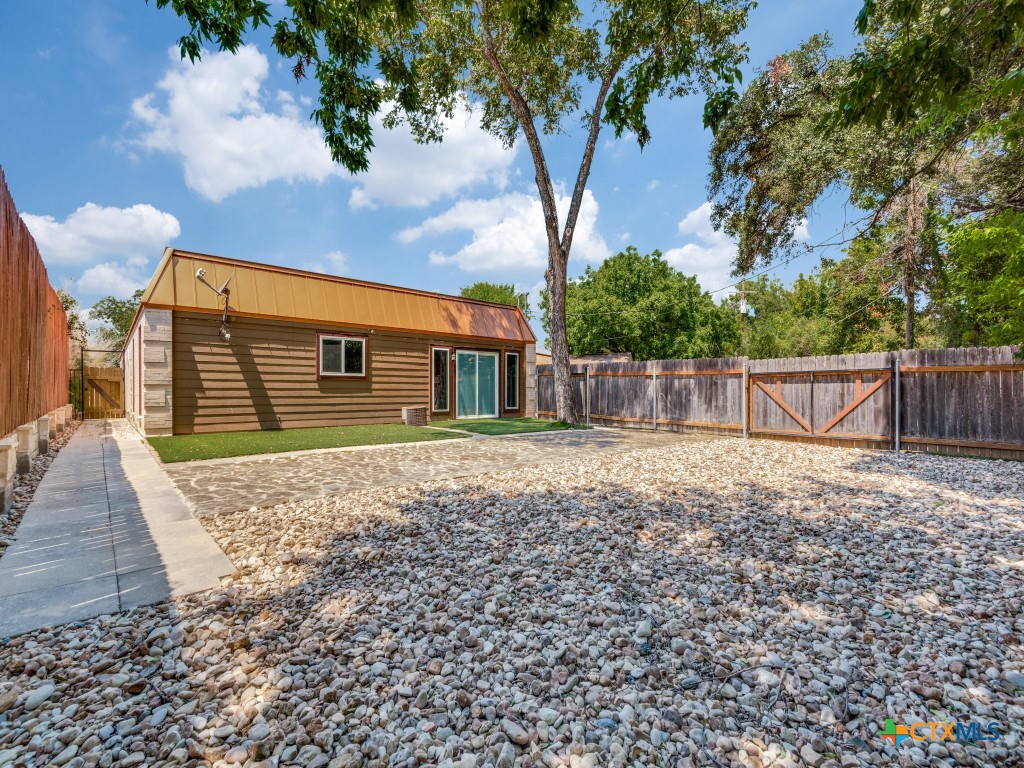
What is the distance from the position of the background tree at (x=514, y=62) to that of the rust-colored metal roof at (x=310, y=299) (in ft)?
8.86

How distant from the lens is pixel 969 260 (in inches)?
279

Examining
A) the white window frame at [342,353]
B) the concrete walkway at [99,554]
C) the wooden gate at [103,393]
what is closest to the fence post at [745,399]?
the white window frame at [342,353]

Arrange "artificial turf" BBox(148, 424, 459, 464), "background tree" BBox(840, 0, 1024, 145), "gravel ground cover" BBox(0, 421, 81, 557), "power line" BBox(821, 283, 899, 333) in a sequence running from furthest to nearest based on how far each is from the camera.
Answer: "power line" BBox(821, 283, 899, 333), "artificial turf" BBox(148, 424, 459, 464), "gravel ground cover" BBox(0, 421, 81, 557), "background tree" BBox(840, 0, 1024, 145)

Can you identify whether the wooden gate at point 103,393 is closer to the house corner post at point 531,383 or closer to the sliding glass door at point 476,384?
the sliding glass door at point 476,384

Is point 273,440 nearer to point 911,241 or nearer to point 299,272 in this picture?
point 299,272

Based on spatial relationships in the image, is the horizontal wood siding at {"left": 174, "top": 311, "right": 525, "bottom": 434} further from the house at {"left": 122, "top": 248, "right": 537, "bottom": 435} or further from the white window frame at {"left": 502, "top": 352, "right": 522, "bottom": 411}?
the white window frame at {"left": 502, "top": 352, "right": 522, "bottom": 411}

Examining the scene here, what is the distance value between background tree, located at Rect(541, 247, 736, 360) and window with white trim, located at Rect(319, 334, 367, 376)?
15240 millimetres

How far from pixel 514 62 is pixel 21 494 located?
1141cm

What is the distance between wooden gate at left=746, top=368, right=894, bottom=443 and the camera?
7.32m

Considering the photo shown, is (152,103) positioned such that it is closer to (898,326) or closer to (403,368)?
(403,368)

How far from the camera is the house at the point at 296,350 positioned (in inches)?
315

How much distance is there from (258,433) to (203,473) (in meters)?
3.77

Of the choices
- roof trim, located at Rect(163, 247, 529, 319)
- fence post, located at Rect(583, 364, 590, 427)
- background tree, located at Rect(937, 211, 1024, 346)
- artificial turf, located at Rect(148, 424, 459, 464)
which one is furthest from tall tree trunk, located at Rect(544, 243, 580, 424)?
background tree, located at Rect(937, 211, 1024, 346)

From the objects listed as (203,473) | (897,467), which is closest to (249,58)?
(203,473)
